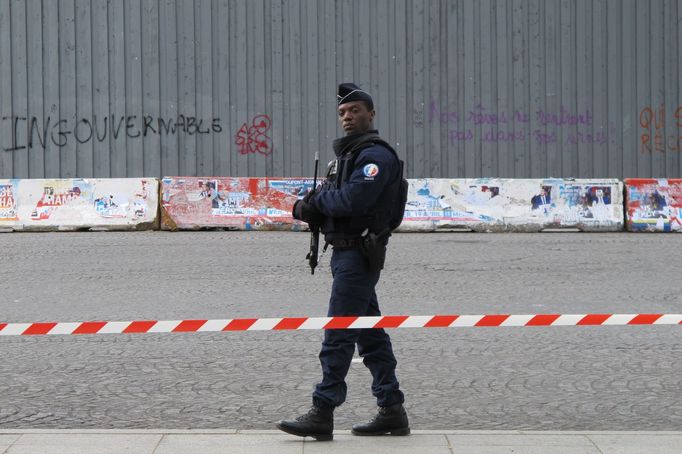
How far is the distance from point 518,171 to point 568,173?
993 mm

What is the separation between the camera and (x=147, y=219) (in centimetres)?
1712

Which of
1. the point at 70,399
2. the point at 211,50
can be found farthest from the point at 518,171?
the point at 70,399

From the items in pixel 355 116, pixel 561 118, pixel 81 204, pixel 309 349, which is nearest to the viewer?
pixel 355 116

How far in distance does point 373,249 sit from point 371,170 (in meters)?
0.36

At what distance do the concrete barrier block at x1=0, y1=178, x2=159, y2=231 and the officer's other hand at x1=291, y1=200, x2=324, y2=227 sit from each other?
1253 cm

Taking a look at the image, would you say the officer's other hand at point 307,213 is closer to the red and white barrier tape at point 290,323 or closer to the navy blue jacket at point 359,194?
the navy blue jacket at point 359,194

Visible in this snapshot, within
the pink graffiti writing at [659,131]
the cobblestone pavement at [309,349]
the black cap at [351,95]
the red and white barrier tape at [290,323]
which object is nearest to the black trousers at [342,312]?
the red and white barrier tape at [290,323]

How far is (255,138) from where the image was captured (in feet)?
67.4

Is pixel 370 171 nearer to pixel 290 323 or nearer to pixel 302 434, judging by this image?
pixel 290 323

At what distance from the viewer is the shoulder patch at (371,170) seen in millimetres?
4742

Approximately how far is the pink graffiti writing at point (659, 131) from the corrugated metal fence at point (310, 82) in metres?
0.06

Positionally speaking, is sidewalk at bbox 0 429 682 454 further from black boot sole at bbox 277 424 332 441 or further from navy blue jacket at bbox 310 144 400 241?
navy blue jacket at bbox 310 144 400 241

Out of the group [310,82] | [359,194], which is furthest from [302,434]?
[310,82]

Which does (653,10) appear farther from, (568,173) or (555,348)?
(555,348)
